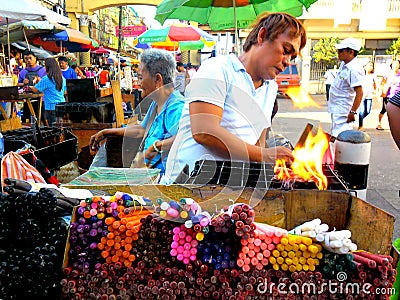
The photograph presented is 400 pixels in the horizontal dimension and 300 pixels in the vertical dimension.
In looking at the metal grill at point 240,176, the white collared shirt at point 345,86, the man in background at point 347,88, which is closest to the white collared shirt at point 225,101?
the metal grill at point 240,176

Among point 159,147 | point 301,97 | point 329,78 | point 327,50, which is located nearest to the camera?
point 159,147

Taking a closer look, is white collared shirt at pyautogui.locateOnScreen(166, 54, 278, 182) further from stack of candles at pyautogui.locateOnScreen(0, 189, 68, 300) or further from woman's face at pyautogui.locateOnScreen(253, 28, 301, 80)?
stack of candles at pyautogui.locateOnScreen(0, 189, 68, 300)

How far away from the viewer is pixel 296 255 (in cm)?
155

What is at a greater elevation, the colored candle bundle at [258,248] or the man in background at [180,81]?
the man in background at [180,81]

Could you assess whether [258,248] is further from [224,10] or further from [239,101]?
[224,10]

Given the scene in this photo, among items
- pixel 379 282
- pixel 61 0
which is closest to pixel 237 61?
pixel 379 282

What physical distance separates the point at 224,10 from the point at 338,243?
4895 millimetres

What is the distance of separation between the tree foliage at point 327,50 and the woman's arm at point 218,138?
2353 cm

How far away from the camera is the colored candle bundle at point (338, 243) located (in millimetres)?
1504

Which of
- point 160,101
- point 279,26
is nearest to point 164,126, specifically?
point 160,101

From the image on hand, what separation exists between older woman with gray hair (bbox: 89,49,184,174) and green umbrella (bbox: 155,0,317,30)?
2075 millimetres

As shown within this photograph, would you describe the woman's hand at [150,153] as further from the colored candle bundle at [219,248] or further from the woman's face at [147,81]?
the colored candle bundle at [219,248]

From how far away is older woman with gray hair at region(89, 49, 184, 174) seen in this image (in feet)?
9.84

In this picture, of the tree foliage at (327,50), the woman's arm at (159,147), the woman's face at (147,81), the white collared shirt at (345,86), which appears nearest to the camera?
the woman's arm at (159,147)
